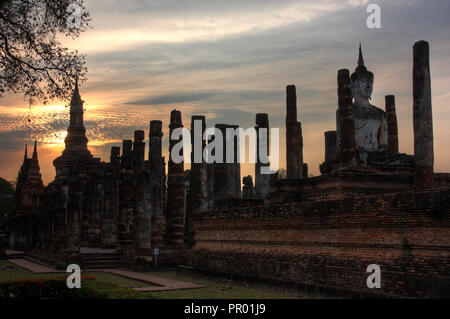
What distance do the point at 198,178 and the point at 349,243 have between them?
14881mm

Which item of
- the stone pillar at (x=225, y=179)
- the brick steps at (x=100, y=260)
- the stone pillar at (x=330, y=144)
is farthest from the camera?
the stone pillar at (x=225, y=179)

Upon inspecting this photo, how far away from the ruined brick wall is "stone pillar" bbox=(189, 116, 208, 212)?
867 centimetres

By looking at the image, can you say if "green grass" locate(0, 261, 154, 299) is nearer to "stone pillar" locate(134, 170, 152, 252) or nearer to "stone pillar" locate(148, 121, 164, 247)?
"stone pillar" locate(134, 170, 152, 252)

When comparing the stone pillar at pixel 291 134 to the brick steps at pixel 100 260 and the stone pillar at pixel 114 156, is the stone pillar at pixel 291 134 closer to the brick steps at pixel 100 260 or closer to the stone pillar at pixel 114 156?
the brick steps at pixel 100 260

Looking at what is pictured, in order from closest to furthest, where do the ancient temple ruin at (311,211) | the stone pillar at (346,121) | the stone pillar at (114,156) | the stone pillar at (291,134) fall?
the ancient temple ruin at (311,211), the stone pillar at (346,121), the stone pillar at (291,134), the stone pillar at (114,156)

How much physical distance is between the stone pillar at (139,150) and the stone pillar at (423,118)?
16.6 m

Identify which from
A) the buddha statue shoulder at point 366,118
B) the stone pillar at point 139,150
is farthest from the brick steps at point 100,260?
the buddha statue shoulder at point 366,118

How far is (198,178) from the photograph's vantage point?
2614cm

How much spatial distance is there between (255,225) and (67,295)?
627cm

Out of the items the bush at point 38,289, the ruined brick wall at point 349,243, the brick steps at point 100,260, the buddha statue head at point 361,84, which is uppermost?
the buddha statue head at point 361,84

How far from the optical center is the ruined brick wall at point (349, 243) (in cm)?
984

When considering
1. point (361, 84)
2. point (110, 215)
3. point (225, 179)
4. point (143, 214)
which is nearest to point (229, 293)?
point (361, 84)

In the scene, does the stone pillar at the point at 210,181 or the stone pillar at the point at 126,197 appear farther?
the stone pillar at the point at 126,197
